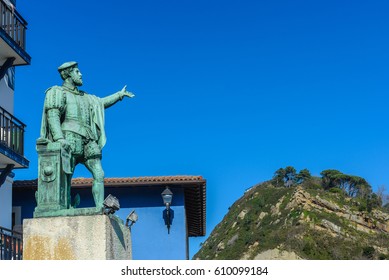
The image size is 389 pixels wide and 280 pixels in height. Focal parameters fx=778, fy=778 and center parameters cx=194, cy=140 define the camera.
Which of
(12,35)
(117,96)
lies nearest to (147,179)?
(12,35)

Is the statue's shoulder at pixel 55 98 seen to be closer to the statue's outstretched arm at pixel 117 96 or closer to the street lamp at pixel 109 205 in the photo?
the statue's outstretched arm at pixel 117 96

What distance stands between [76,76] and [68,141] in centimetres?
90

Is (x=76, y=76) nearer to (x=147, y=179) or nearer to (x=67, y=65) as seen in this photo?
(x=67, y=65)

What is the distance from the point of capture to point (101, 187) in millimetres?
9500

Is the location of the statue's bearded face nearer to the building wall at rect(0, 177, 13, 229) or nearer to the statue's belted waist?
the statue's belted waist

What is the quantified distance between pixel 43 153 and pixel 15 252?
6.33 meters

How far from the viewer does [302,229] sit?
118 meters

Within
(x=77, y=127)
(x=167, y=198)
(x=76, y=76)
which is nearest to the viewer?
(x=77, y=127)

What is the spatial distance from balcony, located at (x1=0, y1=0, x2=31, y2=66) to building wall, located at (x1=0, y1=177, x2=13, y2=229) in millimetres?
3131

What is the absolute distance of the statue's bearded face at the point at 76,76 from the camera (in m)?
9.71

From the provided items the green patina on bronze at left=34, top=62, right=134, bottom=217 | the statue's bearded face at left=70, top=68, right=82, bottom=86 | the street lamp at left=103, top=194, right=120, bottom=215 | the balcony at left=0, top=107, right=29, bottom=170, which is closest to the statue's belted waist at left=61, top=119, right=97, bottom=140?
the green patina on bronze at left=34, top=62, right=134, bottom=217

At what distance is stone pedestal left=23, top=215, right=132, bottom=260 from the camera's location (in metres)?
8.84
